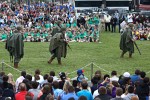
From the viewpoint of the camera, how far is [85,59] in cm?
2578

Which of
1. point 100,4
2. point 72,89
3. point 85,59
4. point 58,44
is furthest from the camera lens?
point 100,4

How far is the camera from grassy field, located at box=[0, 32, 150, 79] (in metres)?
22.7

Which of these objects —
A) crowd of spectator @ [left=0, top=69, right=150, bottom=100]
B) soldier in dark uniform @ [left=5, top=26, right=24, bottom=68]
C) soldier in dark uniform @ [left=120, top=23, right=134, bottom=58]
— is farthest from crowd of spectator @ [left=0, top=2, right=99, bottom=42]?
crowd of spectator @ [left=0, top=69, right=150, bottom=100]

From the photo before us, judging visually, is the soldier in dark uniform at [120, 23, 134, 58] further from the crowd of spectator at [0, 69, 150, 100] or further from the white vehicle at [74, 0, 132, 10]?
the white vehicle at [74, 0, 132, 10]

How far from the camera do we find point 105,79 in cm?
1557

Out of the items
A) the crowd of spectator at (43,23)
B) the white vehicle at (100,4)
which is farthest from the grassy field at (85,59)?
the white vehicle at (100,4)

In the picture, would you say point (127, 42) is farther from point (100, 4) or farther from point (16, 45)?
point (100, 4)

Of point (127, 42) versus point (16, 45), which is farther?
point (127, 42)

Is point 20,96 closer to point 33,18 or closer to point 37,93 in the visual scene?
point 37,93

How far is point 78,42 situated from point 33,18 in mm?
7899

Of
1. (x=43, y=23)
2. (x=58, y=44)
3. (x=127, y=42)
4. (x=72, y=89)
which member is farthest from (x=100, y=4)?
(x=72, y=89)

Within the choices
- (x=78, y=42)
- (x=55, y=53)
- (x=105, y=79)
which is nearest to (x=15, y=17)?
(x=78, y=42)

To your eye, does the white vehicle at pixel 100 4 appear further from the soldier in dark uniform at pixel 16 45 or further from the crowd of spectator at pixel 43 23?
the soldier in dark uniform at pixel 16 45

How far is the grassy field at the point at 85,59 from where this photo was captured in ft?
74.4
